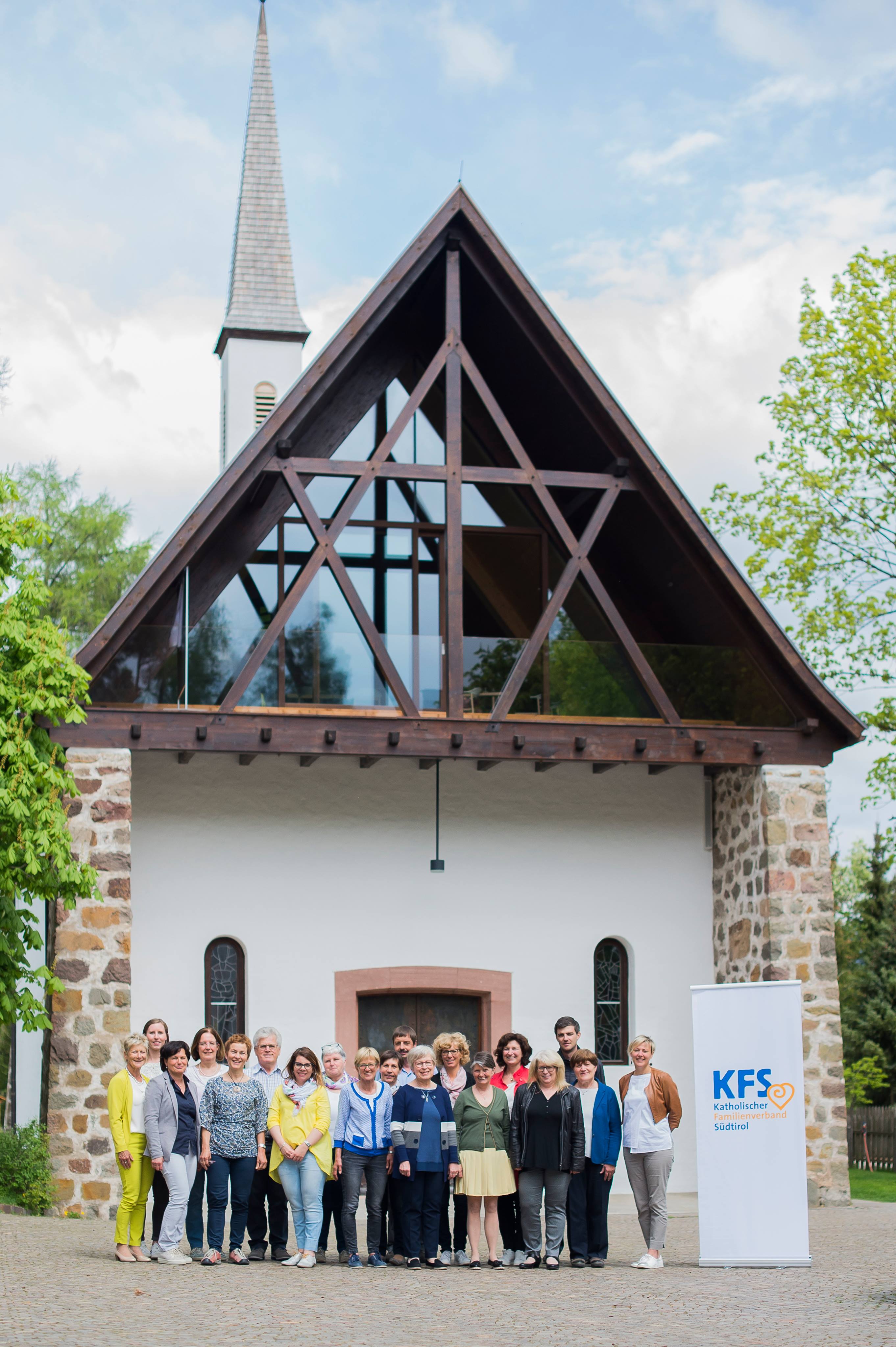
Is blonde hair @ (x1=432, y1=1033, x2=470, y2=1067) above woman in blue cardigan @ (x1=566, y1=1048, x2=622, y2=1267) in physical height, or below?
above

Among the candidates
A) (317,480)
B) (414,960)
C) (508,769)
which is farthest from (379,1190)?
(317,480)

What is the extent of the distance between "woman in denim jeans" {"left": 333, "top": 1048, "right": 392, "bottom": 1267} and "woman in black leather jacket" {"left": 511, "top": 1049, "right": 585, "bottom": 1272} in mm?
812

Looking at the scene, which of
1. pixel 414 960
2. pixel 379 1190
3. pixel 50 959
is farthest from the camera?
pixel 414 960

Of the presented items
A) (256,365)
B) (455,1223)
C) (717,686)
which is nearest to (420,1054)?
(455,1223)

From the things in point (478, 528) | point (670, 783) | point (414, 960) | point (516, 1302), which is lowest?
point (516, 1302)

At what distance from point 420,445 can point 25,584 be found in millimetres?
4507

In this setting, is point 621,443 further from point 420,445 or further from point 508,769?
point 508,769

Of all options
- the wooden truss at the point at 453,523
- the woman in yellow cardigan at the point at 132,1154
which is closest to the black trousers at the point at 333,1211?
the woman in yellow cardigan at the point at 132,1154

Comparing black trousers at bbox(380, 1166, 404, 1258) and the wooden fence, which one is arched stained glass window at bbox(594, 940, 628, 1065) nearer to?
black trousers at bbox(380, 1166, 404, 1258)

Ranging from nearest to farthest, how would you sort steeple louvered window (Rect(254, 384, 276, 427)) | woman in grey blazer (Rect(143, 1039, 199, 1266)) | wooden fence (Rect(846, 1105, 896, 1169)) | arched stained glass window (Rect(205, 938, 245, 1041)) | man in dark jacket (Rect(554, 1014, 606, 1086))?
woman in grey blazer (Rect(143, 1039, 199, 1266)), man in dark jacket (Rect(554, 1014, 606, 1086)), arched stained glass window (Rect(205, 938, 245, 1041)), steeple louvered window (Rect(254, 384, 276, 427)), wooden fence (Rect(846, 1105, 896, 1169))

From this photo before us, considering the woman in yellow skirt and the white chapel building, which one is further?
the white chapel building

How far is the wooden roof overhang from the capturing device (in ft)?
43.4

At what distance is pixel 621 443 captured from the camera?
1440 centimetres

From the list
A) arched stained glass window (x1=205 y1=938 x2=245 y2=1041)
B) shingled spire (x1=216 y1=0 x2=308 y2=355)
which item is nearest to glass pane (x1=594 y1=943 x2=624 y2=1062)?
arched stained glass window (x1=205 y1=938 x2=245 y2=1041)
